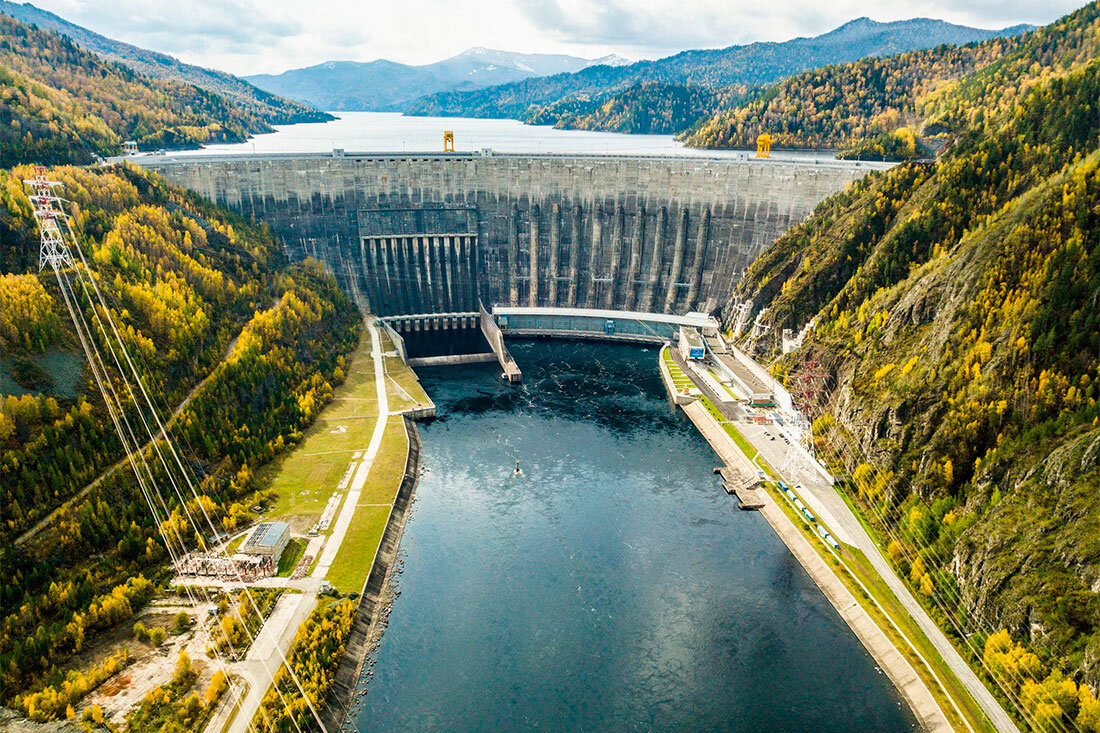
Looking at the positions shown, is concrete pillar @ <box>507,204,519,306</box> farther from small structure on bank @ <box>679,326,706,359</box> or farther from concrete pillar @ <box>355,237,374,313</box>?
small structure on bank @ <box>679,326,706,359</box>

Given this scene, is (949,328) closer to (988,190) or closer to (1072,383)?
(1072,383)

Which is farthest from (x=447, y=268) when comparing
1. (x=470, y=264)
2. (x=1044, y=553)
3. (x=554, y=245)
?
(x=1044, y=553)

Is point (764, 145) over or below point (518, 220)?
over

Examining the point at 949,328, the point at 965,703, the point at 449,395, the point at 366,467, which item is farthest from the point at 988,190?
the point at 366,467

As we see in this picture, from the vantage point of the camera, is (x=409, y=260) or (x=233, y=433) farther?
(x=409, y=260)

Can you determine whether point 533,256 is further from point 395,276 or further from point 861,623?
point 861,623

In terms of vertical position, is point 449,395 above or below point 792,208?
below

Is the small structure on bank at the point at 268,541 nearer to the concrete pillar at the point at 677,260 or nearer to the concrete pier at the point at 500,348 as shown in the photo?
the concrete pier at the point at 500,348
